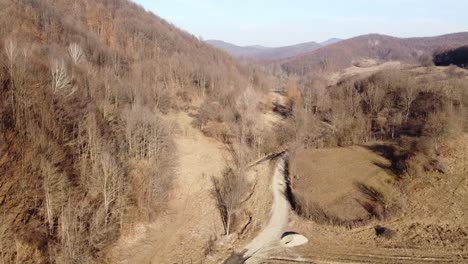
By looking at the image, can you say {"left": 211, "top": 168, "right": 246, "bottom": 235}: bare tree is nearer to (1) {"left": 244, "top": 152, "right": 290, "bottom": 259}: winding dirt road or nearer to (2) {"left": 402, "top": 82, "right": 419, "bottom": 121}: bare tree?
(1) {"left": 244, "top": 152, "right": 290, "bottom": 259}: winding dirt road

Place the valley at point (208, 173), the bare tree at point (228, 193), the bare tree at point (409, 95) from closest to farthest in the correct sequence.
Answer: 1. the valley at point (208, 173)
2. the bare tree at point (228, 193)
3. the bare tree at point (409, 95)

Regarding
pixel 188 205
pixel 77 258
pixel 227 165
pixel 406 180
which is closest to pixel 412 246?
pixel 406 180

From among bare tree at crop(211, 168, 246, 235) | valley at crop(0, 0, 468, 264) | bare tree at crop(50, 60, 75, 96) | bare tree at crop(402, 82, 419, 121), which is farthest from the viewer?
bare tree at crop(402, 82, 419, 121)

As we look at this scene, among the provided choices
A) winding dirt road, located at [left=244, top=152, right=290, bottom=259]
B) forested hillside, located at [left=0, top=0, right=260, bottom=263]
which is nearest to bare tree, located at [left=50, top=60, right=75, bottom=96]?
forested hillside, located at [left=0, top=0, right=260, bottom=263]

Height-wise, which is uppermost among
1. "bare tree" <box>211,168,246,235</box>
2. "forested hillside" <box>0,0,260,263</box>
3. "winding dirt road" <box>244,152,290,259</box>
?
"forested hillside" <box>0,0,260,263</box>

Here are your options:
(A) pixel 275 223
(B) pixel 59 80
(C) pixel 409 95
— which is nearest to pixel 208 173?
(A) pixel 275 223

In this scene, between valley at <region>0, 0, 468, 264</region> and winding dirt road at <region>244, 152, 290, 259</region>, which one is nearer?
valley at <region>0, 0, 468, 264</region>

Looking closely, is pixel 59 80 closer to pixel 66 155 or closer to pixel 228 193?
pixel 66 155

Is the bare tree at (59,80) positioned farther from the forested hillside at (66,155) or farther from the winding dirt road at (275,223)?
the winding dirt road at (275,223)

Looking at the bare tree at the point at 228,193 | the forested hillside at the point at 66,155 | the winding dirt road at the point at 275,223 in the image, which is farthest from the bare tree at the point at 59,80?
the winding dirt road at the point at 275,223

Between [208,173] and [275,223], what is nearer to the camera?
[275,223]

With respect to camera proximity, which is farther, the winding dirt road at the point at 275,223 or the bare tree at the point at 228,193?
the bare tree at the point at 228,193
